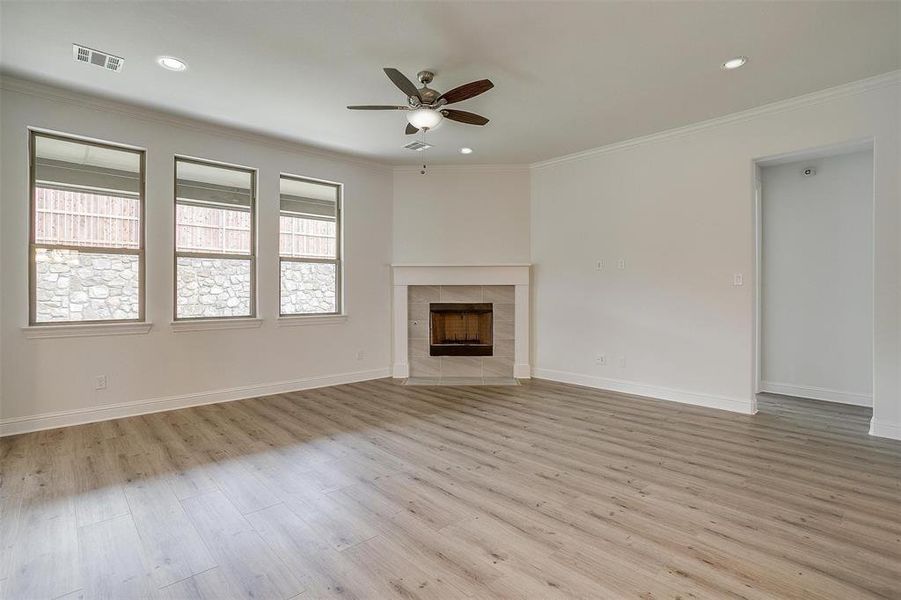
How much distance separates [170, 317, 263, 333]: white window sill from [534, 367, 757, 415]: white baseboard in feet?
12.4

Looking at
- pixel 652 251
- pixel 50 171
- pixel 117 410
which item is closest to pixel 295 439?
pixel 117 410

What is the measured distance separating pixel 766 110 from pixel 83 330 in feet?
22.2

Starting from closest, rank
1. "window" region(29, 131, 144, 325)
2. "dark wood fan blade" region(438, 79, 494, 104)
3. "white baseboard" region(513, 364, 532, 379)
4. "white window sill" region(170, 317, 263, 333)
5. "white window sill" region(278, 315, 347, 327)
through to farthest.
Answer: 1. "dark wood fan blade" region(438, 79, 494, 104)
2. "window" region(29, 131, 144, 325)
3. "white window sill" region(170, 317, 263, 333)
4. "white window sill" region(278, 315, 347, 327)
5. "white baseboard" region(513, 364, 532, 379)

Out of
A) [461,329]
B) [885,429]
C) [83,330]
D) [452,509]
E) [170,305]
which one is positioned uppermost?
[170,305]

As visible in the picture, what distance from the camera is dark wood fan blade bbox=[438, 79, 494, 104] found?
119 inches

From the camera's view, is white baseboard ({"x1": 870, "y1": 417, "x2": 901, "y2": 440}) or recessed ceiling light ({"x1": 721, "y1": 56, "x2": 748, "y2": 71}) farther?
white baseboard ({"x1": 870, "y1": 417, "x2": 901, "y2": 440})

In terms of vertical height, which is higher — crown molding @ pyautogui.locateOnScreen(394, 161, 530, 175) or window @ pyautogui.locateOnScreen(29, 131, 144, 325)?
crown molding @ pyautogui.locateOnScreen(394, 161, 530, 175)

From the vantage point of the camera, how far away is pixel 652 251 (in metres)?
4.92

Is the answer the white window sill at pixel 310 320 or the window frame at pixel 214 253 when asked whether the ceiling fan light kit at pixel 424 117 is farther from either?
the white window sill at pixel 310 320

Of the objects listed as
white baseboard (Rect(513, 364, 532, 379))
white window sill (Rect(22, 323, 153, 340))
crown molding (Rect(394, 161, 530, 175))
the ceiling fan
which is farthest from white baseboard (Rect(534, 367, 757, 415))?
white window sill (Rect(22, 323, 153, 340))

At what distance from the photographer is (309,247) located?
18.0 feet

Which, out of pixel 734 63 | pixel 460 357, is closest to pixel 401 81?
pixel 734 63

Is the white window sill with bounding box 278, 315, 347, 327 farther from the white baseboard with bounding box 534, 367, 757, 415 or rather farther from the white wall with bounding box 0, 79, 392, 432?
the white baseboard with bounding box 534, 367, 757, 415

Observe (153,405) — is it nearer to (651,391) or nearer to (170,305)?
(170,305)
